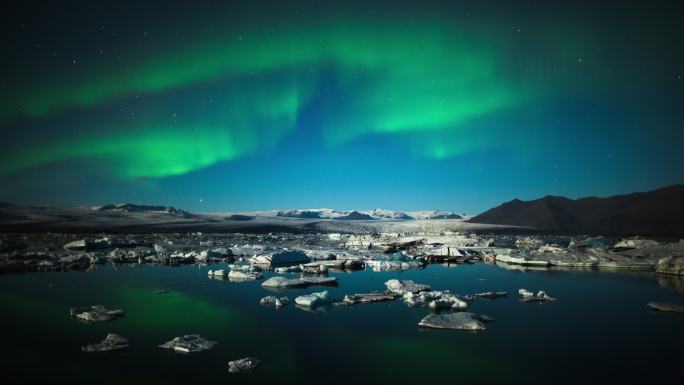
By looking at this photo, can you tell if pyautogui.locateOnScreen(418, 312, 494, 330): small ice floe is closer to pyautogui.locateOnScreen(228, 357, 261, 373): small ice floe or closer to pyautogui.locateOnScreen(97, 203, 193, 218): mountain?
pyautogui.locateOnScreen(228, 357, 261, 373): small ice floe

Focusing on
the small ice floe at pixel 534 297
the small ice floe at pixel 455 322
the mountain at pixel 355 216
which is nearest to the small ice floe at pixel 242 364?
the small ice floe at pixel 455 322

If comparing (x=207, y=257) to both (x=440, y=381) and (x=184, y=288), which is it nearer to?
(x=184, y=288)

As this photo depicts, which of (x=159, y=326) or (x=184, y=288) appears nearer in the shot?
(x=159, y=326)

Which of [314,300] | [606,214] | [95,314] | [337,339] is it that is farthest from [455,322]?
[606,214]

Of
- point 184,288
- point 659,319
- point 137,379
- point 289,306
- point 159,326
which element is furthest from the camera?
point 184,288

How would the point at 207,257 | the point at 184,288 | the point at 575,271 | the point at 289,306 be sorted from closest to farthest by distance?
the point at 289,306 → the point at 184,288 → the point at 575,271 → the point at 207,257

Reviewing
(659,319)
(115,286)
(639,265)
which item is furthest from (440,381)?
(639,265)

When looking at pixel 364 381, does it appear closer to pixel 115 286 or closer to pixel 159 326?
pixel 159 326

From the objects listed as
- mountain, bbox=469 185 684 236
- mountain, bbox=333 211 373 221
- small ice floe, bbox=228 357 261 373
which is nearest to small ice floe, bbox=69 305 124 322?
small ice floe, bbox=228 357 261 373
